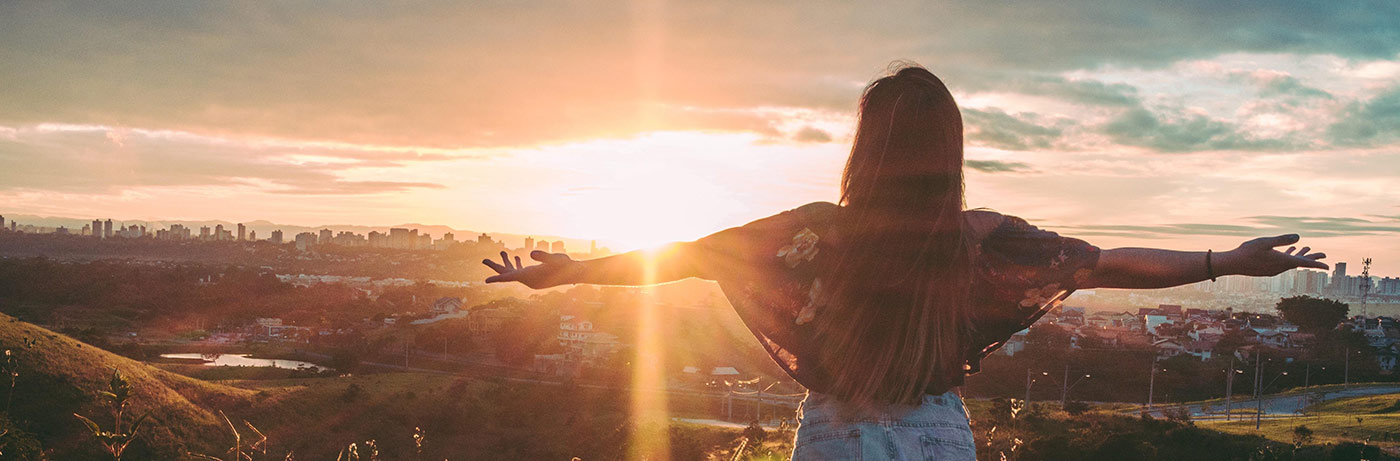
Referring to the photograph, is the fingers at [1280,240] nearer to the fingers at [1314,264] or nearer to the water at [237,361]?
the fingers at [1314,264]

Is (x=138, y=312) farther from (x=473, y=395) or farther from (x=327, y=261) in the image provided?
(x=327, y=261)

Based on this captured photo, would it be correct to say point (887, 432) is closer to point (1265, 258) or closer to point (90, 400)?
point (1265, 258)

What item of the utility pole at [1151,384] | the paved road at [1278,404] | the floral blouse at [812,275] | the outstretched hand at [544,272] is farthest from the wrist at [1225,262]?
the utility pole at [1151,384]

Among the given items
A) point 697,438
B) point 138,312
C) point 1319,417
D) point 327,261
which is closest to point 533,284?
point 697,438

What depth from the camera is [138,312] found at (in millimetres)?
45938

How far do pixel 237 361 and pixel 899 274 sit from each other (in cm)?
4402

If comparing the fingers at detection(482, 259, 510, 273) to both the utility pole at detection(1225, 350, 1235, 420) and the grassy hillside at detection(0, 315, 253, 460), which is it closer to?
the grassy hillside at detection(0, 315, 253, 460)

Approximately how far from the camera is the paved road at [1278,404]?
946 inches

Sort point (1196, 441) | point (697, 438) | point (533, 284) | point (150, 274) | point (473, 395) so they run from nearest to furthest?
point (533, 284) → point (1196, 441) → point (697, 438) → point (473, 395) → point (150, 274)

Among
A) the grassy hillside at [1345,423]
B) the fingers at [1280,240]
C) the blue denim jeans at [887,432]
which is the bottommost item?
the grassy hillside at [1345,423]

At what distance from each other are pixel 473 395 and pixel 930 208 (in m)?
31.1

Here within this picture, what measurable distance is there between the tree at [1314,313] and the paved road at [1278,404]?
9.06 metres

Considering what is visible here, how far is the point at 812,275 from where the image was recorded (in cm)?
139

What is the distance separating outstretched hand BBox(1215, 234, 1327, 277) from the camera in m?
1.42
